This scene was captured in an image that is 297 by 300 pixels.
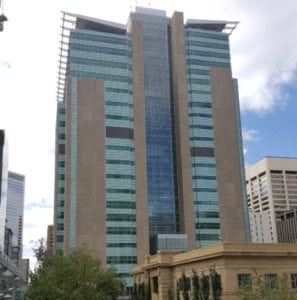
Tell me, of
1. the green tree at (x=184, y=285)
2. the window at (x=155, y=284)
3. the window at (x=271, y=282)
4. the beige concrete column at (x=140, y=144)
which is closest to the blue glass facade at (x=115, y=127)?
the beige concrete column at (x=140, y=144)

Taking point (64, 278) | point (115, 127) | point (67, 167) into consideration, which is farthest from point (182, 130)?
point (64, 278)

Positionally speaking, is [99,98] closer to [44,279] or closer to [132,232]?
[132,232]

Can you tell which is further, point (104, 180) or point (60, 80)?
point (60, 80)

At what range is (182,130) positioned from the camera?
141 metres

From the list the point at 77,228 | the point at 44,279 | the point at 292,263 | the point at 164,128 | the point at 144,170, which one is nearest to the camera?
the point at 44,279

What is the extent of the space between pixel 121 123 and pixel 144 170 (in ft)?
45.7

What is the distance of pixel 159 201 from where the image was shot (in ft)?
448

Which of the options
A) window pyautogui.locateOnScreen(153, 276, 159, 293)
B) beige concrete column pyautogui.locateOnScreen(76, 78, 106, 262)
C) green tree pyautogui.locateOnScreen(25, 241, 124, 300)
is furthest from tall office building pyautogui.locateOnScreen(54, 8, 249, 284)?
green tree pyautogui.locateOnScreen(25, 241, 124, 300)

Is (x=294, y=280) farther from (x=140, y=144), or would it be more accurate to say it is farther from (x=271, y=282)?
(x=140, y=144)

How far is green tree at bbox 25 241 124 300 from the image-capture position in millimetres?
48781

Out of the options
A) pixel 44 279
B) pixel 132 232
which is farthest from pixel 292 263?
pixel 132 232

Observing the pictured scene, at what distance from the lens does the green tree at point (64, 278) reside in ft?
160

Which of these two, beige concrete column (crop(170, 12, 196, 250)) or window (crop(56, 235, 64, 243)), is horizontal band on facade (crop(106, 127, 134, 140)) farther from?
window (crop(56, 235, 64, 243))

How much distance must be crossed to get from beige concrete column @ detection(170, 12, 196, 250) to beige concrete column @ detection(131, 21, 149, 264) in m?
10.2
